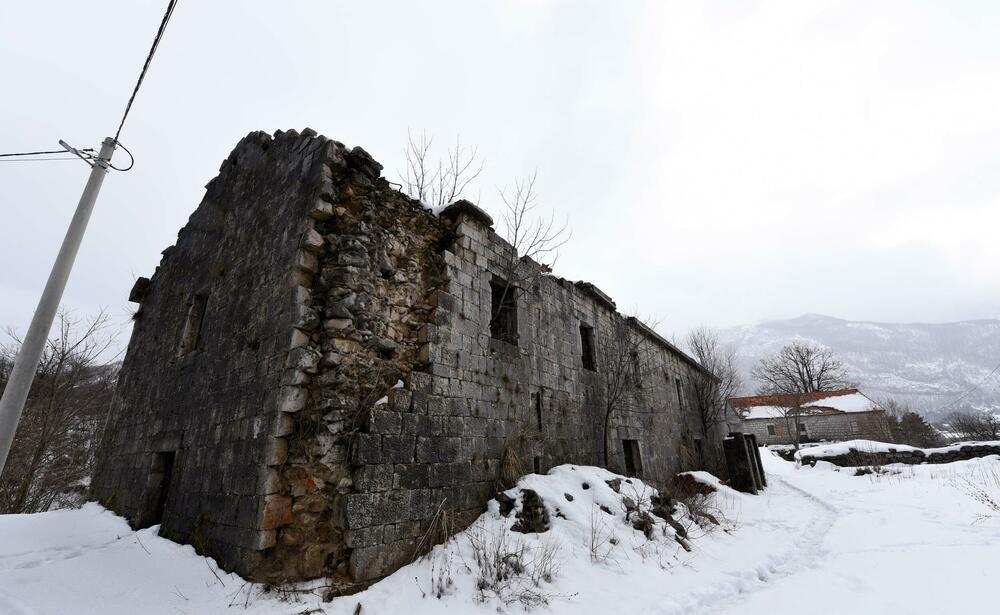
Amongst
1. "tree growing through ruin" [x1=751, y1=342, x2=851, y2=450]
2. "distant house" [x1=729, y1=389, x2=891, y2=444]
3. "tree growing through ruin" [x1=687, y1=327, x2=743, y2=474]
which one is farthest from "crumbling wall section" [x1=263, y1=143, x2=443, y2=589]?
"tree growing through ruin" [x1=751, y1=342, x2=851, y2=450]

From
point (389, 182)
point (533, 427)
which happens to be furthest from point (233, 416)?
point (533, 427)

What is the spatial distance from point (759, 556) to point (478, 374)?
197 inches

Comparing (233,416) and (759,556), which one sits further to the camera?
(759,556)

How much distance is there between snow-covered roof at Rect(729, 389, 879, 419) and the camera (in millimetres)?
38844

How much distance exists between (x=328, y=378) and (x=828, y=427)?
46809mm

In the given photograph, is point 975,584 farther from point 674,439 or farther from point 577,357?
point 674,439

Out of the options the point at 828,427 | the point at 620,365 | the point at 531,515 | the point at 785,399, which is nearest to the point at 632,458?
the point at 620,365

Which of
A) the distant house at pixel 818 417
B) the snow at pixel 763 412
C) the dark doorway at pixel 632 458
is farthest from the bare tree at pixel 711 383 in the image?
the snow at pixel 763 412

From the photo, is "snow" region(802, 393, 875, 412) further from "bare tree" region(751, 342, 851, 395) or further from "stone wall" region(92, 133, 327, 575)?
"stone wall" region(92, 133, 327, 575)

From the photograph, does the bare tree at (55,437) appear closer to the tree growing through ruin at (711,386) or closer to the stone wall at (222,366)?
the stone wall at (222,366)

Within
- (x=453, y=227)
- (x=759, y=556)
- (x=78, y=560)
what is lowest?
(x=759, y=556)

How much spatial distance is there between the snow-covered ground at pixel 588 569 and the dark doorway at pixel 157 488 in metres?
0.34

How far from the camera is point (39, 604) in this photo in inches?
165

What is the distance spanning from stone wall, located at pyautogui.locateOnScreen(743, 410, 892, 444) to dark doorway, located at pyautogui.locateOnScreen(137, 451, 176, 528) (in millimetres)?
40977
